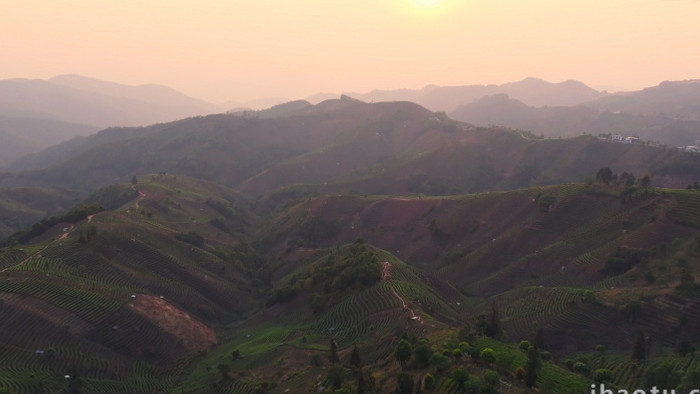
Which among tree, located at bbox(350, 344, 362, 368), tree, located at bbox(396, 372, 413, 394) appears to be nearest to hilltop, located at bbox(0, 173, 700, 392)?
tree, located at bbox(350, 344, 362, 368)

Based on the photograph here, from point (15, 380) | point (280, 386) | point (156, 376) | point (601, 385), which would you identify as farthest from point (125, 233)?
point (601, 385)

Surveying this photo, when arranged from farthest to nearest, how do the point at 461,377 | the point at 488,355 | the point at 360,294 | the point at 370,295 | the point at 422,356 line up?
the point at 360,294
the point at 370,295
the point at 422,356
the point at 488,355
the point at 461,377

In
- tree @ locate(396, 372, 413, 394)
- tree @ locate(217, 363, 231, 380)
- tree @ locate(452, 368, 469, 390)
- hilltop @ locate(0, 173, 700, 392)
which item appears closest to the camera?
tree @ locate(452, 368, 469, 390)

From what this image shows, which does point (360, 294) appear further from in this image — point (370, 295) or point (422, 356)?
point (422, 356)

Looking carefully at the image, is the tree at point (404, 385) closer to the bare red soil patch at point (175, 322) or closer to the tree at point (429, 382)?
the tree at point (429, 382)

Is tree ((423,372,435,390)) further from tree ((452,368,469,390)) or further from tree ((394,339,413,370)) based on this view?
tree ((394,339,413,370))

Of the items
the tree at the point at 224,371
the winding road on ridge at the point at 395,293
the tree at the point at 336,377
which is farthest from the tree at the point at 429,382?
the tree at the point at 224,371

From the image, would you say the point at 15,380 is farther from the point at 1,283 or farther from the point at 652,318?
the point at 652,318

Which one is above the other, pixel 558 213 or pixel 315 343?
pixel 558 213

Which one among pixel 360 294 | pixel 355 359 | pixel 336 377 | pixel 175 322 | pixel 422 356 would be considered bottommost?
pixel 175 322

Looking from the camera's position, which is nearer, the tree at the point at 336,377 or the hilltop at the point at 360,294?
the tree at the point at 336,377

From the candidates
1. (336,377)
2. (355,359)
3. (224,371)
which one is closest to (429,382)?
(336,377)
